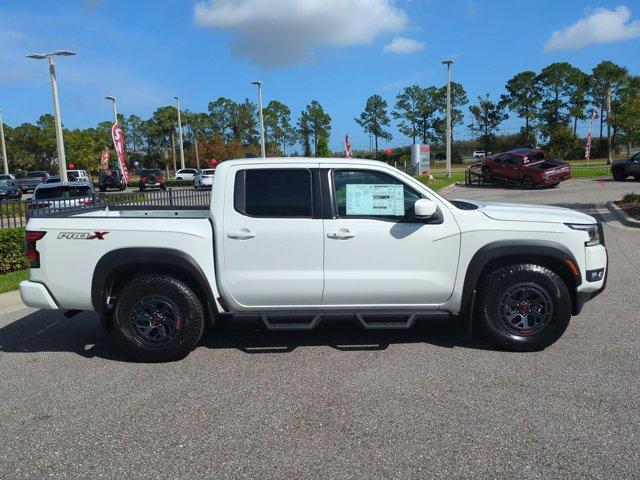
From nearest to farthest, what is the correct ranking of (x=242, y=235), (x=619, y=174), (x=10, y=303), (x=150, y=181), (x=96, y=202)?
(x=242, y=235)
(x=10, y=303)
(x=96, y=202)
(x=619, y=174)
(x=150, y=181)

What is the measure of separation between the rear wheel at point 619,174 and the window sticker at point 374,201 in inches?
1080

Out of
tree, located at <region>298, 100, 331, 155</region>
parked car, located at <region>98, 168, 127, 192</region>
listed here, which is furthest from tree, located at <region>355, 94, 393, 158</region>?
parked car, located at <region>98, 168, 127, 192</region>

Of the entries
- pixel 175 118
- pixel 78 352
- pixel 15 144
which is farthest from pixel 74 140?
pixel 78 352

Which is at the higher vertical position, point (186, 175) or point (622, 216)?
point (186, 175)

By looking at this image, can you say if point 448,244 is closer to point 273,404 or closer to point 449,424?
point 449,424

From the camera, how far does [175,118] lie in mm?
79812

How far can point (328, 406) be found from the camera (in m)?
4.17

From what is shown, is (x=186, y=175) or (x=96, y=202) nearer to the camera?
(x=96, y=202)

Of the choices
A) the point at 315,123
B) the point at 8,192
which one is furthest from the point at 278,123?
the point at 8,192

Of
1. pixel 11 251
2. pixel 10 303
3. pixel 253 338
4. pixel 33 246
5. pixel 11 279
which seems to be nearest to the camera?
pixel 33 246

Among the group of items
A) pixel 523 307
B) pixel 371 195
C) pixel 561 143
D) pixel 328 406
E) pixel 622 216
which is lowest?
pixel 328 406

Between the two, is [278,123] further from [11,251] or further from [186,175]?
[11,251]

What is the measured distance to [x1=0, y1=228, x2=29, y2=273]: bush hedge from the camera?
31.4 feet

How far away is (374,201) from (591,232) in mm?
2048
